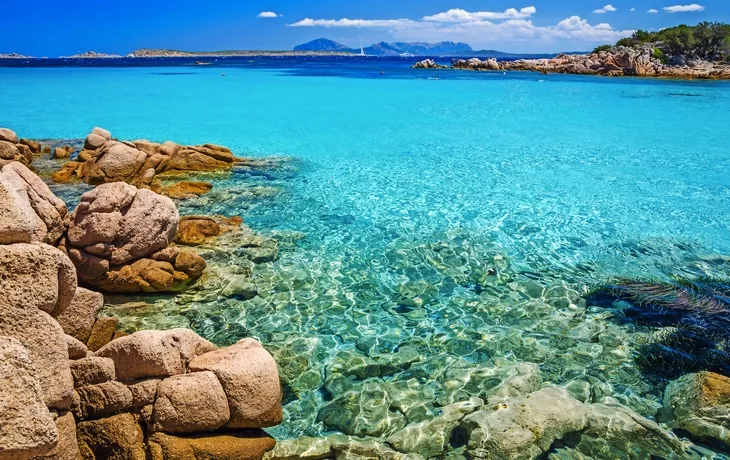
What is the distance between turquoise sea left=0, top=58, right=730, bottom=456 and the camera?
7941 millimetres

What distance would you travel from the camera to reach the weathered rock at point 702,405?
261 inches

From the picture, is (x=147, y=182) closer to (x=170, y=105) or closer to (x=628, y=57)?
(x=170, y=105)

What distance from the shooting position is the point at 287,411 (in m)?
7.11

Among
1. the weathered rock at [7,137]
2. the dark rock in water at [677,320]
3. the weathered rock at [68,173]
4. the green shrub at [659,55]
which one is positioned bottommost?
the dark rock in water at [677,320]

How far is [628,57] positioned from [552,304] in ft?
251

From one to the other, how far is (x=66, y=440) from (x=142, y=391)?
87 centimetres

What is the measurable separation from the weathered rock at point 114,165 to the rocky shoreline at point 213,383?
796 cm

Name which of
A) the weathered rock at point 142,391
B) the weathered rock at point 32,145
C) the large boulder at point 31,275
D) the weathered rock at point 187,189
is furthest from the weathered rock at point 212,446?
the weathered rock at point 32,145

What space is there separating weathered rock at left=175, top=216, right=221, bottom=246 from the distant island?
244 feet

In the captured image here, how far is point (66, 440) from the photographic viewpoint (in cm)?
491

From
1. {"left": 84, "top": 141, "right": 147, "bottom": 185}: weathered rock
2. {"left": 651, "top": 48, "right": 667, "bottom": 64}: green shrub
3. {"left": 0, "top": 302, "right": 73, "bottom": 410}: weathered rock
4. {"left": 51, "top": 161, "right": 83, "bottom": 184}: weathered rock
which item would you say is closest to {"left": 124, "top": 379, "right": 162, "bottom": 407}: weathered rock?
{"left": 0, "top": 302, "right": 73, "bottom": 410}: weathered rock

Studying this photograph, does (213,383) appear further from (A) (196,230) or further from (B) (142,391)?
(A) (196,230)

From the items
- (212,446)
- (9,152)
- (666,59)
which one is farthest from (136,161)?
(666,59)

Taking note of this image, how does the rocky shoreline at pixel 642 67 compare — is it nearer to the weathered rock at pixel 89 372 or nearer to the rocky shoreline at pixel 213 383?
the rocky shoreline at pixel 213 383
